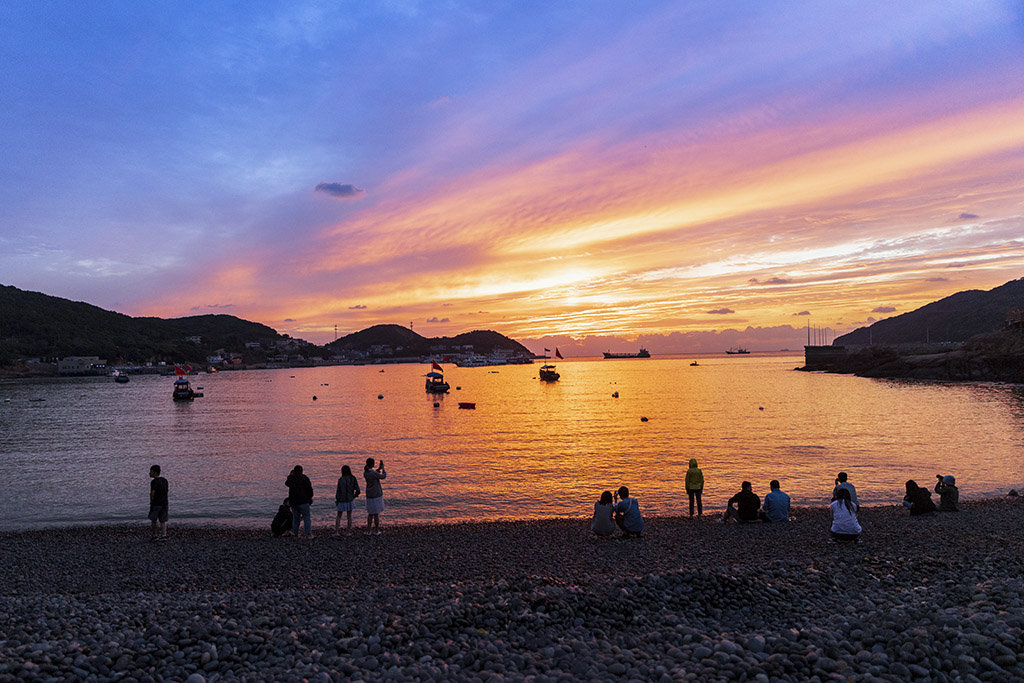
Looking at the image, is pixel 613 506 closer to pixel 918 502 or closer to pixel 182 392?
pixel 918 502

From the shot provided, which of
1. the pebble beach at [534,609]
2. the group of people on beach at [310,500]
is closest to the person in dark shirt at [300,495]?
the group of people on beach at [310,500]

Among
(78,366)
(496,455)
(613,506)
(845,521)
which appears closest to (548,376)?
(496,455)

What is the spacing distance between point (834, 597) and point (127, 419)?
6550 centimetres

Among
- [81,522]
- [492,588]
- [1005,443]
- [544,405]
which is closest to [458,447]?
[81,522]

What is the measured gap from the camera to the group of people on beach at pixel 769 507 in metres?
13.2

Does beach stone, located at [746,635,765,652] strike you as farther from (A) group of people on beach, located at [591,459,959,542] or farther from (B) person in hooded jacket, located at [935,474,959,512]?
(B) person in hooded jacket, located at [935,474,959,512]

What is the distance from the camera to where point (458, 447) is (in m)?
35.8

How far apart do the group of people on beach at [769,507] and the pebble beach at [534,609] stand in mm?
442

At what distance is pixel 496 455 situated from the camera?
32688mm

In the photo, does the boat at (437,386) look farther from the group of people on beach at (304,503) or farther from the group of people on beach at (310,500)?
the group of people on beach at (310,500)

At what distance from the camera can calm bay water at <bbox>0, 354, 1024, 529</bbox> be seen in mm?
21406

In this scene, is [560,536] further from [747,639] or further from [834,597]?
[747,639]

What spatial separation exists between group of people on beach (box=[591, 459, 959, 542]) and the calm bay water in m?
3.49

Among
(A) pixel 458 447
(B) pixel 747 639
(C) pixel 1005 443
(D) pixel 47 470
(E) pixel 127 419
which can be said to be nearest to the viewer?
(B) pixel 747 639
